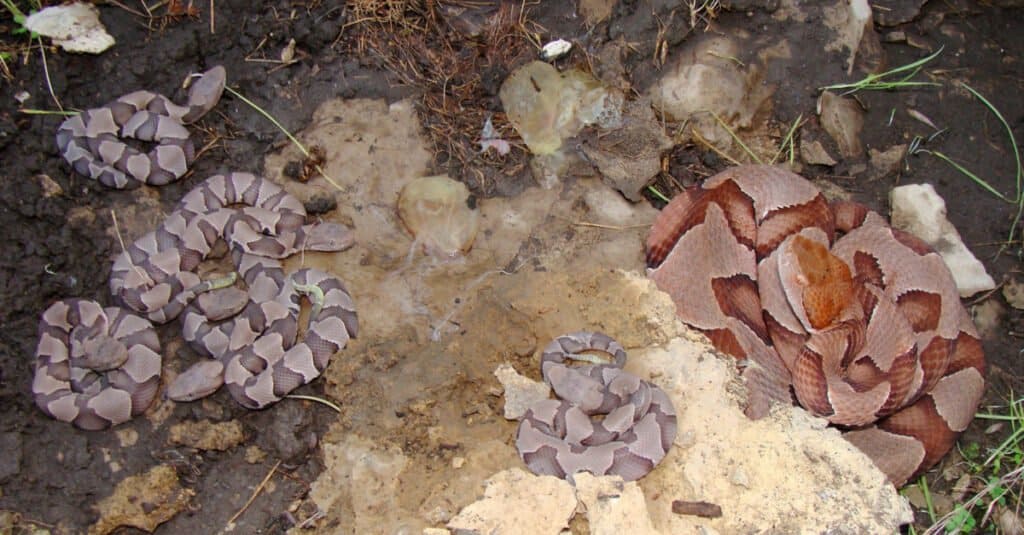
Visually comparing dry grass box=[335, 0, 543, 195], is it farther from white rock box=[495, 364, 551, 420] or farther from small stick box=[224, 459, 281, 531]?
small stick box=[224, 459, 281, 531]

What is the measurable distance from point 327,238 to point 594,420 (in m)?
1.80

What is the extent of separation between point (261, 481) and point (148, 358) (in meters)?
0.90

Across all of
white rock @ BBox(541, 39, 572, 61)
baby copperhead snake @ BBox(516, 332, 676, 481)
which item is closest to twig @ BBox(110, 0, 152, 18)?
white rock @ BBox(541, 39, 572, 61)

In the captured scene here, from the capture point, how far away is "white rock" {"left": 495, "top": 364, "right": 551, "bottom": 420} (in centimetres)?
362

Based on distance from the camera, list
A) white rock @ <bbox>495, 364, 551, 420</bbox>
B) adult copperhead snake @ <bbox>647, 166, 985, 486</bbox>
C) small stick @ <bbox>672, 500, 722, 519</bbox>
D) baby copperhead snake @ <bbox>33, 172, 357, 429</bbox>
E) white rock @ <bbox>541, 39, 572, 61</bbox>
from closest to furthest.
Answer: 1. small stick @ <bbox>672, 500, 722, 519</bbox>
2. white rock @ <bbox>495, 364, 551, 420</bbox>
3. baby copperhead snake @ <bbox>33, 172, 357, 429</bbox>
4. adult copperhead snake @ <bbox>647, 166, 985, 486</bbox>
5. white rock @ <bbox>541, 39, 572, 61</bbox>

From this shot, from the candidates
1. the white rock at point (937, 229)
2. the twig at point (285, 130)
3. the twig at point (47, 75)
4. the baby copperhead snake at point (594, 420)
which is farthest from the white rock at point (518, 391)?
the twig at point (47, 75)

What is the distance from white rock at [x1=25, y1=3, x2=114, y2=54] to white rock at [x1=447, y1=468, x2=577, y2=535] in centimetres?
343

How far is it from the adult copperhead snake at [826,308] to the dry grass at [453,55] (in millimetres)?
1213

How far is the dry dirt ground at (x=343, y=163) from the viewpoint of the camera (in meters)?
3.66

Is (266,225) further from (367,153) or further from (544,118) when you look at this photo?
(544,118)

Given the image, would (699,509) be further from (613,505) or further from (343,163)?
(343,163)

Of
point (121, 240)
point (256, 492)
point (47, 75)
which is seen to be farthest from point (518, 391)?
point (47, 75)

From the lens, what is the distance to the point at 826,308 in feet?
13.0

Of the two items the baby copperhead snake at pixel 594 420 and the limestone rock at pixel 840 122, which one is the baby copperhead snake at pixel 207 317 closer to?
the baby copperhead snake at pixel 594 420
